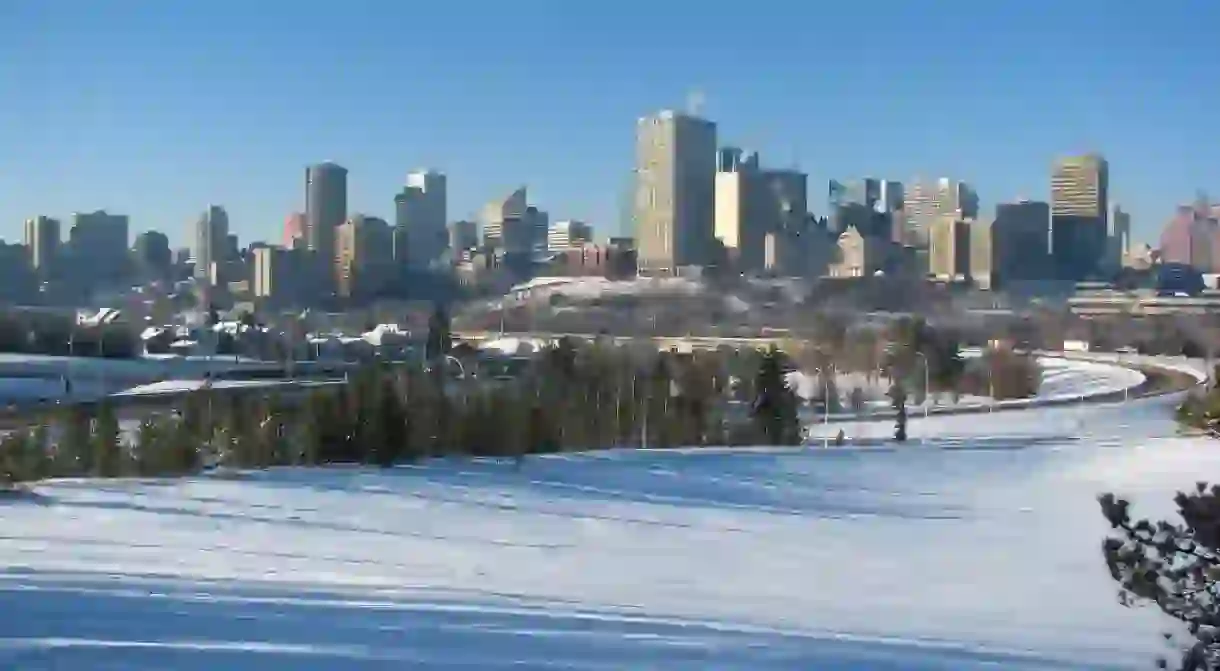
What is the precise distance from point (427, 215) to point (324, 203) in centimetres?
951

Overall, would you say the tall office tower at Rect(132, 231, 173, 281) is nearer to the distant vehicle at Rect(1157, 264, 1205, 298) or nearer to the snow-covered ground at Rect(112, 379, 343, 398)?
the snow-covered ground at Rect(112, 379, 343, 398)

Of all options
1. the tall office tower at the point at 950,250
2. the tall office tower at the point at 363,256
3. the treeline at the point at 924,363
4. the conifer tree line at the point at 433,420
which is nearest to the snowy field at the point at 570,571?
the conifer tree line at the point at 433,420

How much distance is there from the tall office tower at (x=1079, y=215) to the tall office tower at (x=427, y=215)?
29.1m

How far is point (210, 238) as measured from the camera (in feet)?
205

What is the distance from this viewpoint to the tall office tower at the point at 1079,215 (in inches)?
2616

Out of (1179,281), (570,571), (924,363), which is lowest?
(570,571)

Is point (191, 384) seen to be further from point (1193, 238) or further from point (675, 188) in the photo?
point (1193, 238)

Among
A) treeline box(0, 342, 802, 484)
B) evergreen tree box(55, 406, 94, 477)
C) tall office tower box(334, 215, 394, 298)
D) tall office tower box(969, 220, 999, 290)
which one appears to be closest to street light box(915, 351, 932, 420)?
treeline box(0, 342, 802, 484)

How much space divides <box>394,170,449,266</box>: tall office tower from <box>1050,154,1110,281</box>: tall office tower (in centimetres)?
2914

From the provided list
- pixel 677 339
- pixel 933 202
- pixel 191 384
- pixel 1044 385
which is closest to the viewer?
pixel 191 384

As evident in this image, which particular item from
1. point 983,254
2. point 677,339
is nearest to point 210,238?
point 677,339

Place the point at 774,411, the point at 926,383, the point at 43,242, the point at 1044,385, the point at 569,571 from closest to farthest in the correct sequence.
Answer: the point at 569,571 < the point at 774,411 < the point at 926,383 < the point at 1044,385 < the point at 43,242

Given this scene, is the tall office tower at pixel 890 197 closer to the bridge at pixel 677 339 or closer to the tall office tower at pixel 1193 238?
the tall office tower at pixel 1193 238

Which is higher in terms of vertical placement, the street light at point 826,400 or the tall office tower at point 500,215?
the tall office tower at point 500,215
